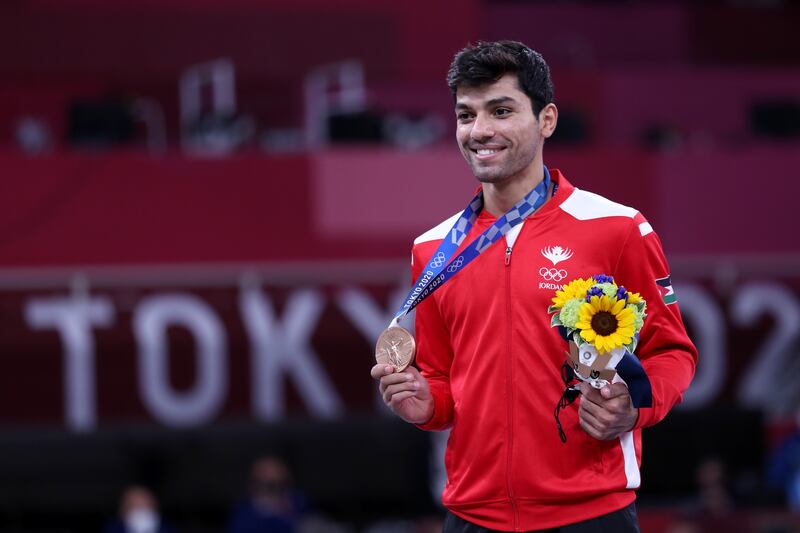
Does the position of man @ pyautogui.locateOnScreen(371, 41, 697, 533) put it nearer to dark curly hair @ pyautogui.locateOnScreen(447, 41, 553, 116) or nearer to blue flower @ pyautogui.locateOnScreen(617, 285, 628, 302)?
dark curly hair @ pyautogui.locateOnScreen(447, 41, 553, 116)

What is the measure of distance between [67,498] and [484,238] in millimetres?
7831

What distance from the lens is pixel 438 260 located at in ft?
11.0

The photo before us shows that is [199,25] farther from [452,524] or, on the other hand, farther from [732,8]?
[452,524]

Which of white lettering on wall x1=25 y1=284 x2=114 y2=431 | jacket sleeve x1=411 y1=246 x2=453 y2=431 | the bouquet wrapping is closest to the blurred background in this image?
white lettering on wall x1=25 y1=284 x2=114 y2=431

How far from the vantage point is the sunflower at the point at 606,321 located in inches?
116

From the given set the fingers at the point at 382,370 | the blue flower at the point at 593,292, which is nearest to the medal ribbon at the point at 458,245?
the fingers at the point at 382,370

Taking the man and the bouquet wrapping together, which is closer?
the bouquet wrapping

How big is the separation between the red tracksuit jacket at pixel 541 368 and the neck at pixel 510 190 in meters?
0.07

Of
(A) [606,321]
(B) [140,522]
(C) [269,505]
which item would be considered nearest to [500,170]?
(A) [606,321]

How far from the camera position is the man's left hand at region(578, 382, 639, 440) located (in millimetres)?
3018

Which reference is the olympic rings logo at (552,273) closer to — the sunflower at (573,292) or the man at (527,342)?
the man at (527,342)

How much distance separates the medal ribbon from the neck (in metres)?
0.02

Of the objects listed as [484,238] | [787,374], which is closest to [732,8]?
[787,374]

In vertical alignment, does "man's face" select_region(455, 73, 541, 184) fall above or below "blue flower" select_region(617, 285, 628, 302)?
above
